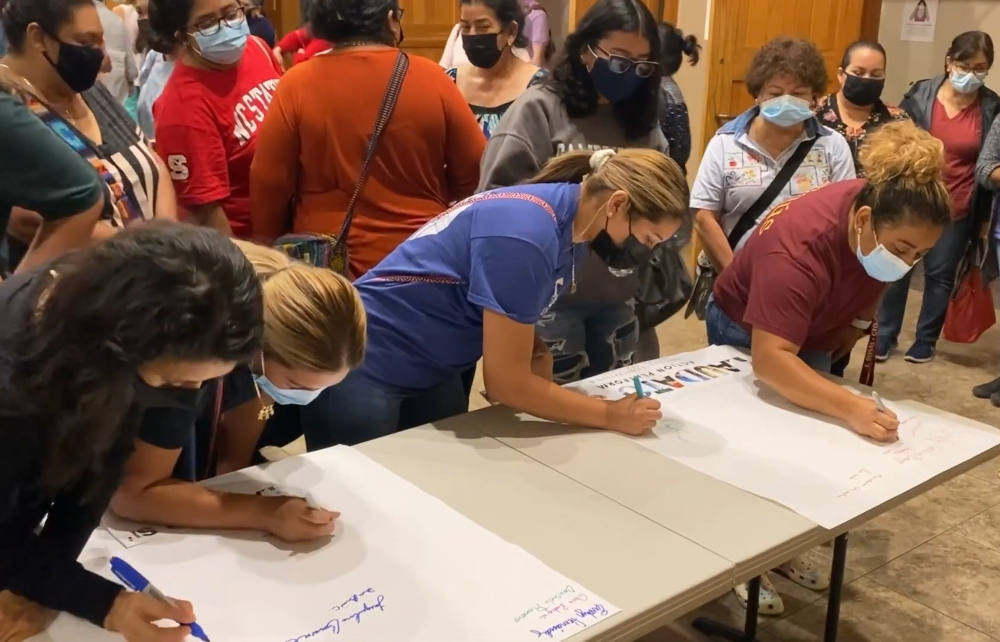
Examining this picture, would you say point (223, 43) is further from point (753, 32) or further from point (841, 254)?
point (753, 32)

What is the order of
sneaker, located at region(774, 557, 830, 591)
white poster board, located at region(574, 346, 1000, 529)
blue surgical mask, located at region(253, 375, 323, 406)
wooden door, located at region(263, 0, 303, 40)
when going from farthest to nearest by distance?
wooden door, located at region(263, 0, 303, 40)
sneaker, located at region(774, 557, 830, 591)
white poster board, located at region(574, 346, 1000, 529)
blue surgical mask, located at region(253, 375, 323, 406)

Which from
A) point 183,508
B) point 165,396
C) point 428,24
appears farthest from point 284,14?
point 165,396

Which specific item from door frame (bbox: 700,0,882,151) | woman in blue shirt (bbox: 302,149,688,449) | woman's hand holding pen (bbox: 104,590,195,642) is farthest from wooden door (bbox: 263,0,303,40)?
woman's hand holding pen (bbox: 104,590,195,642)

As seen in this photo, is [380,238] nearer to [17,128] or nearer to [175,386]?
[17,128]

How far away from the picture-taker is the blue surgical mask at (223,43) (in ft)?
6.85

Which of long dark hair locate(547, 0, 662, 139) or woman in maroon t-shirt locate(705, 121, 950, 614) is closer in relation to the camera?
woman in maroon t-shirt locate(705, 121, 950, 614)

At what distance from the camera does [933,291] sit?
4.02 metres

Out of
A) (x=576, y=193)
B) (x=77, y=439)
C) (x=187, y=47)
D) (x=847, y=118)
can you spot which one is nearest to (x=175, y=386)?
(x=77, y=439)

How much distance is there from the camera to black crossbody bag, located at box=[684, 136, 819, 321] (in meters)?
2.57

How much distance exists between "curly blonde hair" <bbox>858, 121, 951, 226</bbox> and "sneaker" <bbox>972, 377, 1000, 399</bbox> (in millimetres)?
2237

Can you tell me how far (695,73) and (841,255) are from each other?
10.9ft

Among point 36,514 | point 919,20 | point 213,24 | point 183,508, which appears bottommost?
point 183,508

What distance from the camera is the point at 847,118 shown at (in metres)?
3.36

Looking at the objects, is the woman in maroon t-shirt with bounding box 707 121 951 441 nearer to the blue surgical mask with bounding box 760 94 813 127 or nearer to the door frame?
the blue surgical mask with bounding box 760 94 813 127
